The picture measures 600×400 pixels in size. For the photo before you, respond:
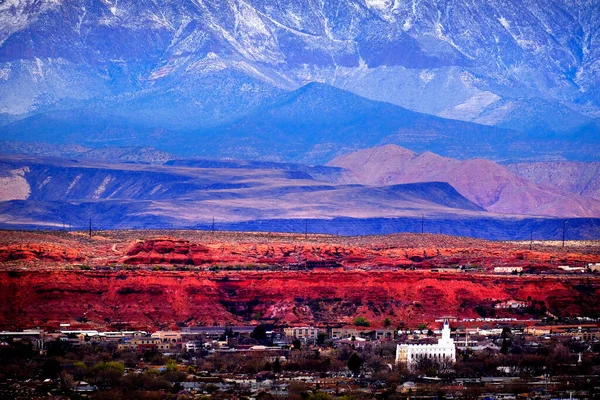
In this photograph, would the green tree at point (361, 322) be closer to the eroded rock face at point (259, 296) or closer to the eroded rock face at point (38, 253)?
the eroded rock face at point (259, 296)

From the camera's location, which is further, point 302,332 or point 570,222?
point 570,222

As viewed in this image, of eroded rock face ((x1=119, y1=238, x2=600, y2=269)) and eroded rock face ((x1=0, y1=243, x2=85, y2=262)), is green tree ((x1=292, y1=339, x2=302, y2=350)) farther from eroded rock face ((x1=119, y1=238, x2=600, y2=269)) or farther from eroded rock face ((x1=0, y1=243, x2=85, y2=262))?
eroded rock face ((x1=0, y1=243, x2=85, y2=262))

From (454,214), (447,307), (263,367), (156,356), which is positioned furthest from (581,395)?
(454,214)

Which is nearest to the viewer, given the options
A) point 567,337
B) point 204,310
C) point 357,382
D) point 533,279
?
point 357,382

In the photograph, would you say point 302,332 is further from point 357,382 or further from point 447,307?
point 357,382

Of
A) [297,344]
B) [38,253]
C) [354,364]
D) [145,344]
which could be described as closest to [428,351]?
[354,364]

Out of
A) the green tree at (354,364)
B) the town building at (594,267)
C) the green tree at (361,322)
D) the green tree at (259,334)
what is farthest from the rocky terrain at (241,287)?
the green tree at (354,364)
